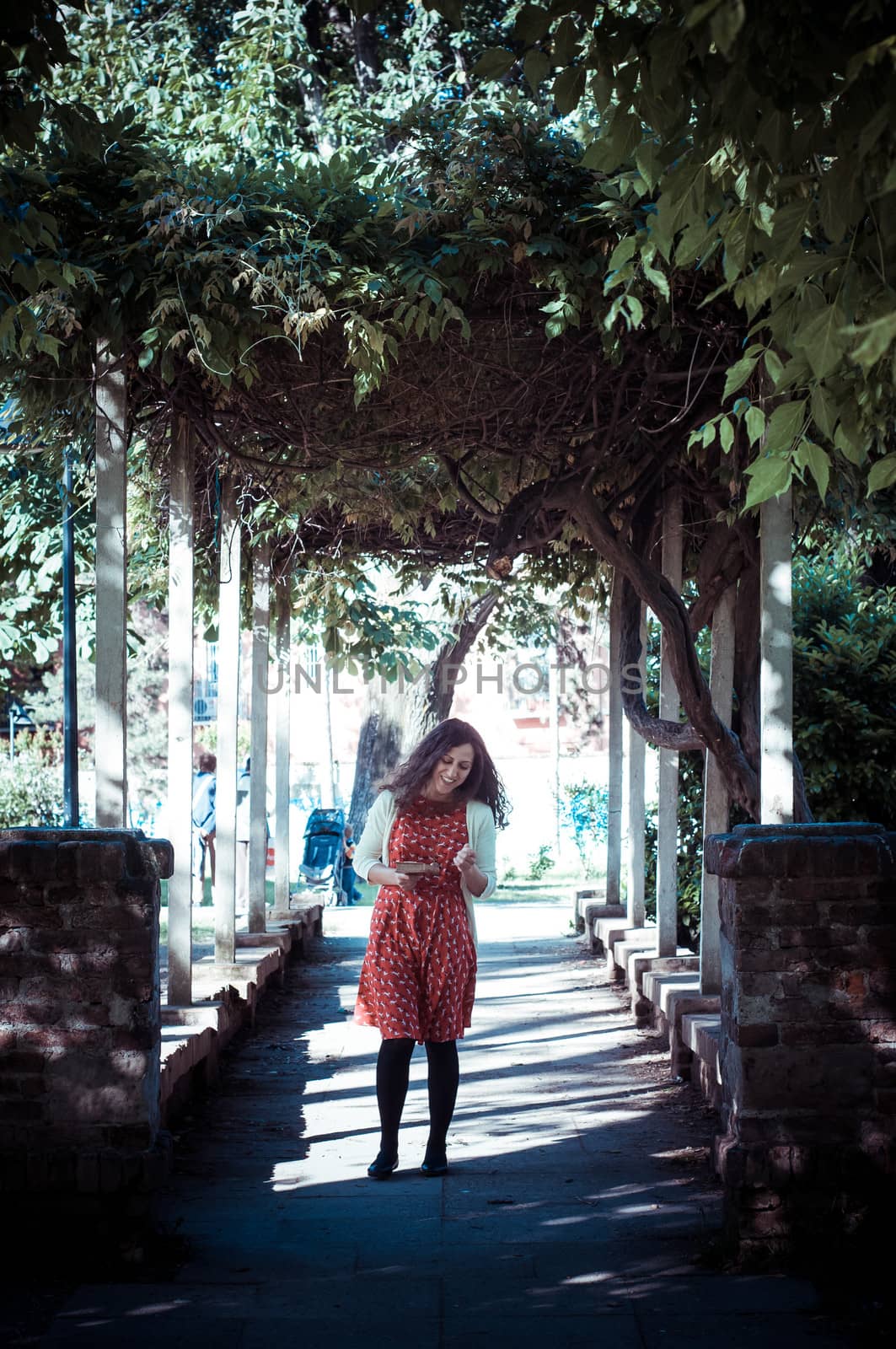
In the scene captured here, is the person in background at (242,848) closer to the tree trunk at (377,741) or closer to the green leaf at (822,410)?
the tree trunk at (377,741)

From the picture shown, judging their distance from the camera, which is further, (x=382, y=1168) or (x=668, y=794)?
(x=668, y=794)

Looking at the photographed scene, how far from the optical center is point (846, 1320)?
3.45 meters

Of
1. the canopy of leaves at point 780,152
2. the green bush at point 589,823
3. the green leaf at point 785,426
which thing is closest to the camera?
the canopy of leaves at point 780,152

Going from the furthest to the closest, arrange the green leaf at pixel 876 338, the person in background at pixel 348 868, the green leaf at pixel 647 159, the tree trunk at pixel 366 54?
the person in background at pixel 348 868 → the tree trunk at pixel 366 54 → the green leaf at pixel 647 159 → the green leaf at pixel 876 338

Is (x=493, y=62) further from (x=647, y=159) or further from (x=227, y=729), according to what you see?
(x=227, y=729)

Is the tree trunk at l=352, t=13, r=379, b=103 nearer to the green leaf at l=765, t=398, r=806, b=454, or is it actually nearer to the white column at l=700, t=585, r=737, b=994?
the white column at l=700, t=585, r=737, b=994

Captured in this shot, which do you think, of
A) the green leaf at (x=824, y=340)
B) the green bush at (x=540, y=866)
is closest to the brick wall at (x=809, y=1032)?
the green leaf at (x=824, y=340)

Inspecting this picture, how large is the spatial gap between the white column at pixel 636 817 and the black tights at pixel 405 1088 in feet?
11.2

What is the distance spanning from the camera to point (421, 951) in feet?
16.2

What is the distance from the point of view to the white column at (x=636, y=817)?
27.7 ft

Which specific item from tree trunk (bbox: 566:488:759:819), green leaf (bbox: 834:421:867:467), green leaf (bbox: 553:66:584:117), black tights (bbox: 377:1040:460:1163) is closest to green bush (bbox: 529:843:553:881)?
tree trunk (bbox: 566:488:759:819)

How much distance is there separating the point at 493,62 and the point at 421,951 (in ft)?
10.2

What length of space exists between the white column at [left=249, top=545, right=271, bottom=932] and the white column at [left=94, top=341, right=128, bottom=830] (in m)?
3.69

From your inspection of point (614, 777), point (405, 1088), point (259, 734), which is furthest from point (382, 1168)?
point (614, 777)
